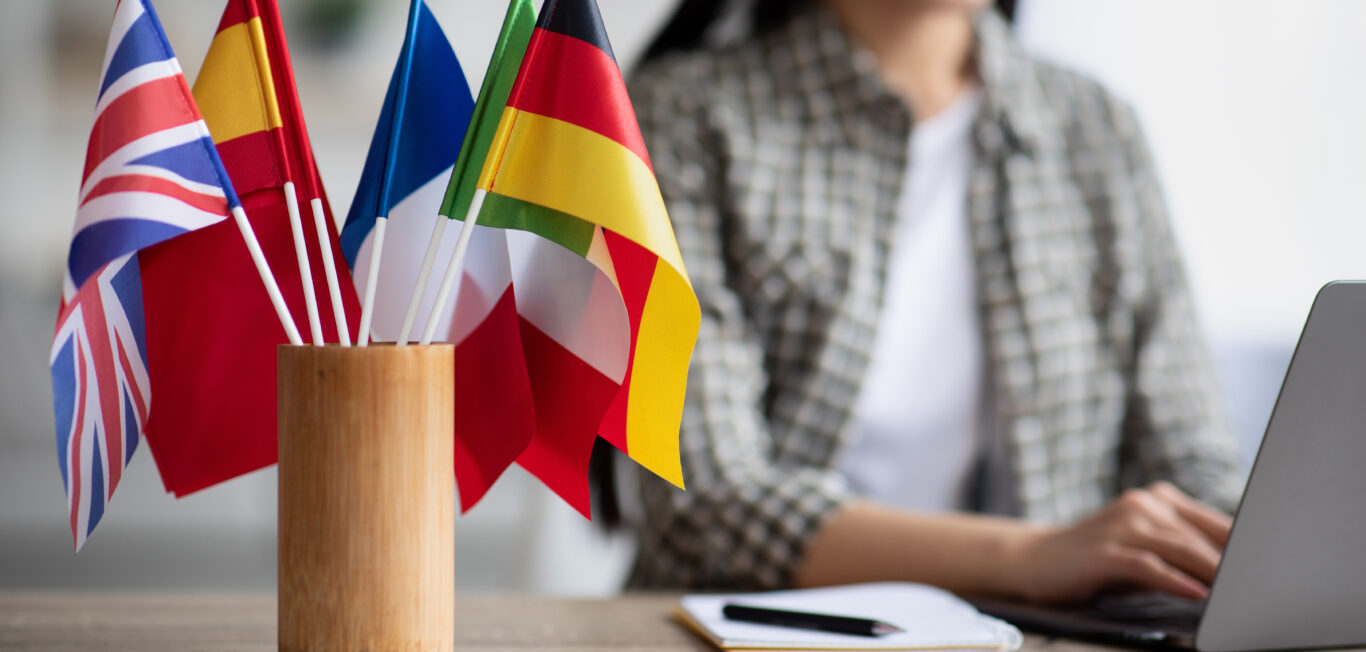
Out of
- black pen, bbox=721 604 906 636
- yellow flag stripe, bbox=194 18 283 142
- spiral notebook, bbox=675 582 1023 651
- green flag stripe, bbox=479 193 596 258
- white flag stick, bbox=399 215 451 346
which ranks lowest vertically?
spiral notebook, bbox=675 582 1023 651

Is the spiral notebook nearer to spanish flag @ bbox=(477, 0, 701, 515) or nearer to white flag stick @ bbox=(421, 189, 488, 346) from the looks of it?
spanish flag @ bbox=(477, 0, 701, 515)

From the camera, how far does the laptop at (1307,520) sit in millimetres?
549

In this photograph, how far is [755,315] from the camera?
46.1 inches

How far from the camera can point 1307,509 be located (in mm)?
577

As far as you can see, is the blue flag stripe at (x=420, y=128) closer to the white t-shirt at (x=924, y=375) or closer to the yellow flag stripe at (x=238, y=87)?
the yellow flag stripe at (x=238, y=87)

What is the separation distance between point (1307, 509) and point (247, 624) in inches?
23.9

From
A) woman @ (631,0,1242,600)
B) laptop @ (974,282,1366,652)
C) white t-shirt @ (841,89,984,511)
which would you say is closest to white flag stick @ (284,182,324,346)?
laptop @ (974,282,1366,652)

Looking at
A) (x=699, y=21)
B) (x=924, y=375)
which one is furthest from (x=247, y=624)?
(x=699, y=21)

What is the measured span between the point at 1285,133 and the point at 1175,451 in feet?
3.82

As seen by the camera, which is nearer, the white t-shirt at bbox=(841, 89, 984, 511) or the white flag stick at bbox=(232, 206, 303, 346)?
the white flag stick at bbox=(232, 206, 303, 346)

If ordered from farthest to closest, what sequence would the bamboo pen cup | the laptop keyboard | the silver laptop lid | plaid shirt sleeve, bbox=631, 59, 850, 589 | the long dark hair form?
the long dark hair → plaid shirt sleeve, bbox=631, 59, 850, 589 → the laptop keyboard → the silver laptop lid → the bamboo pen cup

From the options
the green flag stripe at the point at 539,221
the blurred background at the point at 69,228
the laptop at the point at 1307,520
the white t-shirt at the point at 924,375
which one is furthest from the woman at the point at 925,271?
the blurred background at the point at 69,228

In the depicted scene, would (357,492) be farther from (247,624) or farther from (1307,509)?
(1307,509)

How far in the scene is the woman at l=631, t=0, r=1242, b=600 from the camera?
1.14 metres
